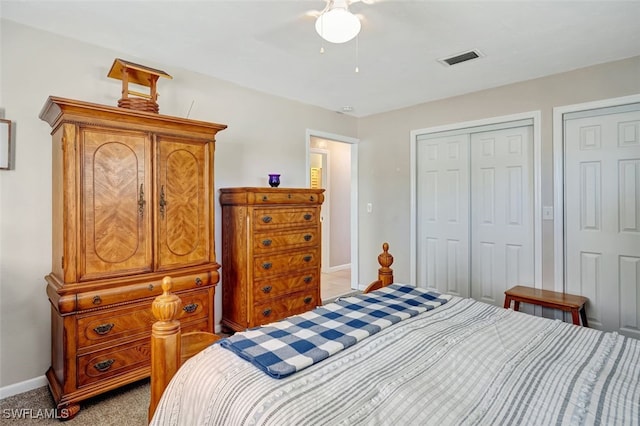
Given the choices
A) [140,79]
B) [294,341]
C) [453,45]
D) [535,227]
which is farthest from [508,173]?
[140,79]

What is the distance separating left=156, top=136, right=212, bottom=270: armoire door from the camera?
7.72 feet

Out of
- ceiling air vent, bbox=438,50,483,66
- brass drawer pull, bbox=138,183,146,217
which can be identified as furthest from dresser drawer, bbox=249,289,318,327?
ceiling air vent, bbox=438,50,483,66

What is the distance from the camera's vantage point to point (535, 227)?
3.30 m

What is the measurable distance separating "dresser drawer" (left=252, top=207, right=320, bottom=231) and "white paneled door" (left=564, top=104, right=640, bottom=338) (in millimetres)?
2399

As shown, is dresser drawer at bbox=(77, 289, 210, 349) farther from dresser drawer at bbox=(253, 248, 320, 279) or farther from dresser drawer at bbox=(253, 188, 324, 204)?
dresser drawer at bbox=(253, 188, 324, 204)

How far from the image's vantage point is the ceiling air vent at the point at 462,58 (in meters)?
2.68

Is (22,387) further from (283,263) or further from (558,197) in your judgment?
(558,197)

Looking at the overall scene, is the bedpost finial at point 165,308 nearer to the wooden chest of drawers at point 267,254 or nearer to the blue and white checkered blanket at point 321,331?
the blue and white checkered blanket at point 321,331

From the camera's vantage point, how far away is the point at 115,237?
2150 millimetres

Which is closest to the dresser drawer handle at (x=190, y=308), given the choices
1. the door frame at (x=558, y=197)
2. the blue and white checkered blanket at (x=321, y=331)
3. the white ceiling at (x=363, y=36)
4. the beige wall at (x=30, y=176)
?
the beige wall at (x=30, y=176)

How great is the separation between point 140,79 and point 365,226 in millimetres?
3194

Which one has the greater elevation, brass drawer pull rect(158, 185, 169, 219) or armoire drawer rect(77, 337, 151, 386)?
brass drawer pull rect(158, 185, 169, 219)

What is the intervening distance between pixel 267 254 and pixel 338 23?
1955mm

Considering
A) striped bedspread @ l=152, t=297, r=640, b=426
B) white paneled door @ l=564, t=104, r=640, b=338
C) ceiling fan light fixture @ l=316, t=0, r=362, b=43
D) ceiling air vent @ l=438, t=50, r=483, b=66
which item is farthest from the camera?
white paneled door @ l=564, t=104, r=640, b=338
